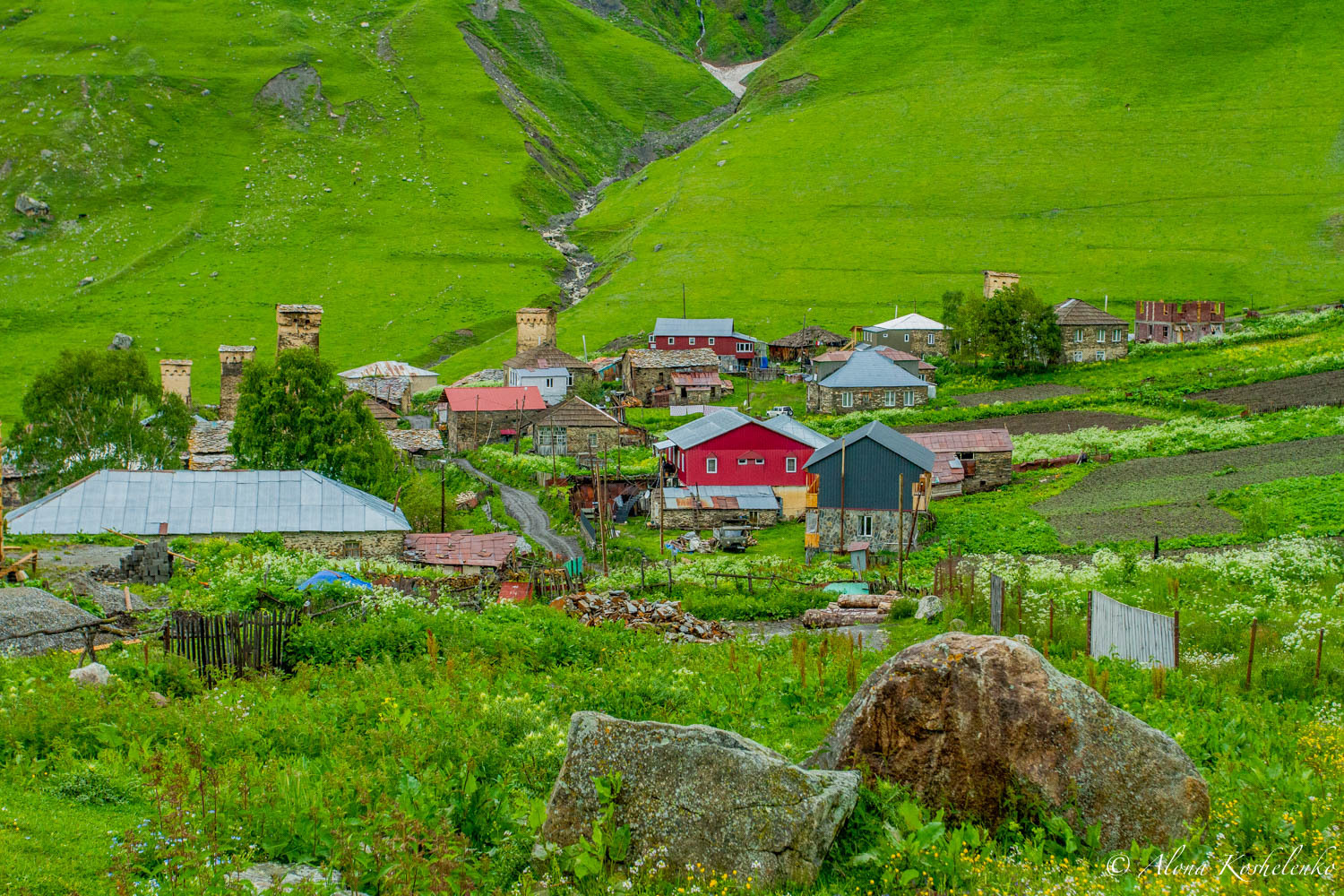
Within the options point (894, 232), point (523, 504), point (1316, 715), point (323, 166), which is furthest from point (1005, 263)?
point (1316, 715)

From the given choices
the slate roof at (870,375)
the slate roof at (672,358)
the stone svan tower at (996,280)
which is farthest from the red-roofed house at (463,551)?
the stone svan tower at (996,280)

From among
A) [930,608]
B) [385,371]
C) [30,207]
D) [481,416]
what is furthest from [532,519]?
[30,207]

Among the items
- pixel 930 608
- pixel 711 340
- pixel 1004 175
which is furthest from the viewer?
Answer: pixel 1004 175

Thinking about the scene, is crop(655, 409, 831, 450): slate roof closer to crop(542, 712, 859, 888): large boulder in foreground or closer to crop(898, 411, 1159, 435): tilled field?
crop(898, 411, 1159, 435): tilled field

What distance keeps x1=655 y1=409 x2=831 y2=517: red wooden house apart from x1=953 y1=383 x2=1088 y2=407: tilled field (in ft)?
75.4

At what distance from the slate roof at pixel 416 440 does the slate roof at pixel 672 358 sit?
19806 mm

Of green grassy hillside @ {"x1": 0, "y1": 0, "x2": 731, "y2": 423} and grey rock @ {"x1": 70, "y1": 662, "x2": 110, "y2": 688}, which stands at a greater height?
green grassy hillside @ {"x1": 0, "y1": 0, "x2": 731, "y2": 423}

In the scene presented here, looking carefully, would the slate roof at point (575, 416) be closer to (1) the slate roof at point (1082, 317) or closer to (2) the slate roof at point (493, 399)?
(2) the slate roof at point (493, 399)

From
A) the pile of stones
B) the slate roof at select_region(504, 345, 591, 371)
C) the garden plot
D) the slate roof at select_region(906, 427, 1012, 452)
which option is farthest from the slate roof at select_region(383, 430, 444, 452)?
the pile of stones

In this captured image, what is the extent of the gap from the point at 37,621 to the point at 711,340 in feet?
253

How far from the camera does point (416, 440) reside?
6781 cm

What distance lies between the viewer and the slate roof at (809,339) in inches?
3629

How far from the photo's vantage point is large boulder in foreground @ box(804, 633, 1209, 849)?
8.76 m

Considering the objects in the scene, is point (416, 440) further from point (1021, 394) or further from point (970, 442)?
point (1021, 394)
